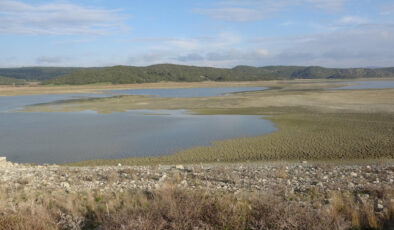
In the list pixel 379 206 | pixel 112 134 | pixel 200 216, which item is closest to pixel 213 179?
pixel 200 216

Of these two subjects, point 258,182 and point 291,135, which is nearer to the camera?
point 258,182

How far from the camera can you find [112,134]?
2095 cm

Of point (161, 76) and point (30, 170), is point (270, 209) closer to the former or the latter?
point (30, 170)

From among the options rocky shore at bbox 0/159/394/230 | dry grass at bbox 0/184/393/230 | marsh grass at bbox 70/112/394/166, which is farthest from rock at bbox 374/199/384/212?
marsh grass at bbox 70/112/394/166

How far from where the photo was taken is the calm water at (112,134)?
1639cm

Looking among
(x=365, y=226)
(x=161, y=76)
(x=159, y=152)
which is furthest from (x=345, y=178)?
(x=161, y=76)

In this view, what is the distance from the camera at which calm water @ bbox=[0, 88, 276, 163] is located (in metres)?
16.4

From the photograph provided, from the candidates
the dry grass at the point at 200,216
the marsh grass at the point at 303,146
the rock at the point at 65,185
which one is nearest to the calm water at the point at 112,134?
the marsh grass at the point at 303,146

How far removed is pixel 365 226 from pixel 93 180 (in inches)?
295

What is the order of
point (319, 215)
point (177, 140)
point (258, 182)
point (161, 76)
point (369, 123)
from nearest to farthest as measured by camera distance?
point (319, 215), point (258, 182), point (177, 140), point (369, 123), point (161, 76)

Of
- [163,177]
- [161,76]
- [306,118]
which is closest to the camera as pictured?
[163,177]

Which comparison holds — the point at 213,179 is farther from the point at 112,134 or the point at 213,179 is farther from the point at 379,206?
the point at 112,134

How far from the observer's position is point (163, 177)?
370 inches

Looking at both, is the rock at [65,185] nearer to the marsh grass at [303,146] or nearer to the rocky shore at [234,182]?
the rocky shore at [234,182]
